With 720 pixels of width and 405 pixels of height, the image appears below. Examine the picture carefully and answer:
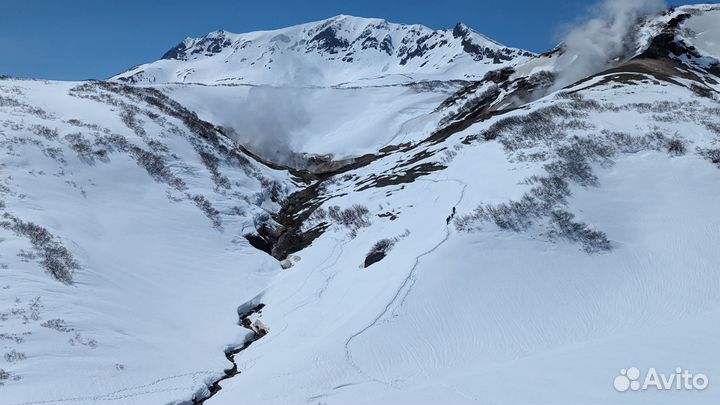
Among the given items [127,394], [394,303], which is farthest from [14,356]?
[394,303]

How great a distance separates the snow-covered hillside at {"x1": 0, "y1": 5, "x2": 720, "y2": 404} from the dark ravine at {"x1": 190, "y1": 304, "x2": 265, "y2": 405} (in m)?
0.10

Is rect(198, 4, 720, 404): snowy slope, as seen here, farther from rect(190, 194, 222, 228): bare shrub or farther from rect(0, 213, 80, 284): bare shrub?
rect(0, 213, 80, 284): bare shrub

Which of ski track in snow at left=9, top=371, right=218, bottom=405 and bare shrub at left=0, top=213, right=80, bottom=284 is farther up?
bare shrub at left=0, top=213, right=80, bottom=284

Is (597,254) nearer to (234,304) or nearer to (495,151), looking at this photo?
(495,151)

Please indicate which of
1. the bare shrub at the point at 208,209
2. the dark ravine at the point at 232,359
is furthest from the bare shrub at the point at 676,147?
the bare shrub at the point at 208,209

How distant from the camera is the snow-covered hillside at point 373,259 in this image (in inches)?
656

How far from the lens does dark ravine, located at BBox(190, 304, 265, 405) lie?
17.1 metres

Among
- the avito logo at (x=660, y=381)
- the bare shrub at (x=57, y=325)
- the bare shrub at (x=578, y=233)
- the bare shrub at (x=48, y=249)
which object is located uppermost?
the bare shrub at (x=48, y=249)

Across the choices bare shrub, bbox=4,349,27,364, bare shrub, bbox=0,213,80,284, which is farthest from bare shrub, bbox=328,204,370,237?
bare shrub, bbox=4,349,27,364

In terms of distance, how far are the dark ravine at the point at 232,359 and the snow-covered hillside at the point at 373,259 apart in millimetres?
102

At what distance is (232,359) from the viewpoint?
20266 millimetres

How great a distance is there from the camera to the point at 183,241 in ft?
98.2

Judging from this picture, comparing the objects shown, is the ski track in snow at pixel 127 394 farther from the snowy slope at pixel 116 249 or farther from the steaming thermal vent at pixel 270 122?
the steaming thermal vent at pixel 270 122

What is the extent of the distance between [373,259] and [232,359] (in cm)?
751
